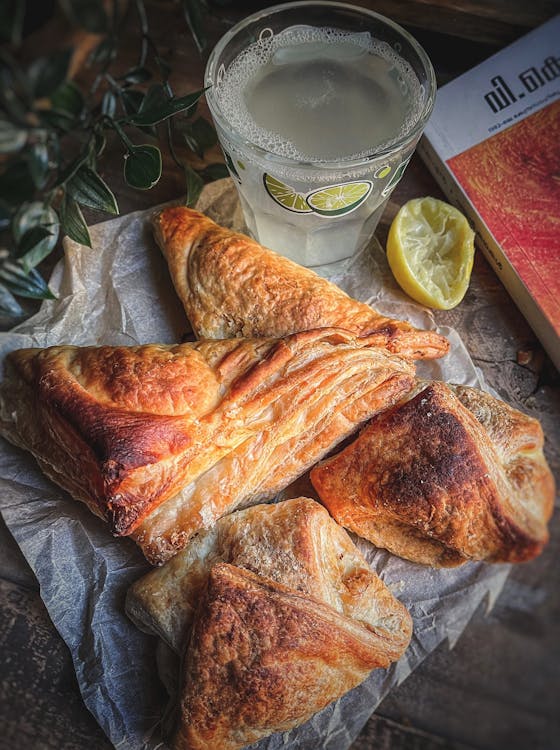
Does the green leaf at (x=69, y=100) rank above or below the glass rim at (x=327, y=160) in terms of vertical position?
above

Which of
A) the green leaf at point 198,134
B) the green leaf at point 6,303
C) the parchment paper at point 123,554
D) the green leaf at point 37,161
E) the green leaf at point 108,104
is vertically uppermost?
the green leaf at point 37,161

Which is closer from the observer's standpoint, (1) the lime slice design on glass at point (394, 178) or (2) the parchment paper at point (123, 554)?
(2) the parchment paper at point (123, 554)

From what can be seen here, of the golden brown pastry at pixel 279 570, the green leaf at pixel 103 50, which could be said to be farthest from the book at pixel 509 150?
the green leaf at pixel 103 50

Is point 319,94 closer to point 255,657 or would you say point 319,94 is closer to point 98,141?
point 98,141

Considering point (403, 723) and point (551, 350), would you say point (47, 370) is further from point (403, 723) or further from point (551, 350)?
point (551, 350)

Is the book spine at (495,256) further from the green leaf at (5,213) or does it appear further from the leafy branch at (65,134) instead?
the green leaf at (5,213)

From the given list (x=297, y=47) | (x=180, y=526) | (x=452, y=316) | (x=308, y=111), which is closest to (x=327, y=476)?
(x=180, y=526)
